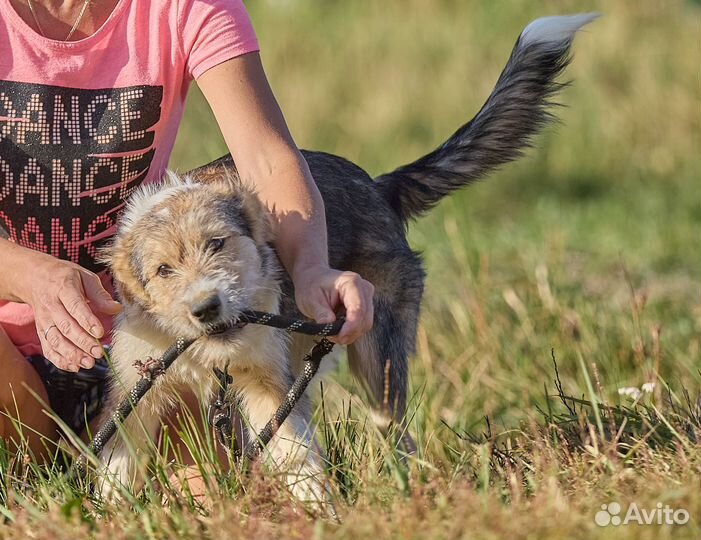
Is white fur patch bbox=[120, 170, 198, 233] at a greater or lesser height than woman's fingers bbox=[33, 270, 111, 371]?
greater

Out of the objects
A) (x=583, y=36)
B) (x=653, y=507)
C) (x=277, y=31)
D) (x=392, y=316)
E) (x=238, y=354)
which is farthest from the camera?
(x=277, y=31)

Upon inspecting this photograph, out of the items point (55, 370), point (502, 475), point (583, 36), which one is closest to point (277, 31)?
point (583, 36)

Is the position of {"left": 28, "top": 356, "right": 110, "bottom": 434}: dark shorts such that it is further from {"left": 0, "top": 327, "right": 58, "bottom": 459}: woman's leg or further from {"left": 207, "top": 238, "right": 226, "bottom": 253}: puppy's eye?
{"left": 207, "top": 238, "right": 226, "bottom": 253}: puppy's eye

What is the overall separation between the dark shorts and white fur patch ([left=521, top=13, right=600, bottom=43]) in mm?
1945

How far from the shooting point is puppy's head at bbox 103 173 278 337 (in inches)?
113

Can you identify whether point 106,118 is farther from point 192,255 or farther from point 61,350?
point 61,350

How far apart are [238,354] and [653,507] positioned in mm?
1239

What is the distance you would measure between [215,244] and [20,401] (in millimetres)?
887

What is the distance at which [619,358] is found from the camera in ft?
16.8

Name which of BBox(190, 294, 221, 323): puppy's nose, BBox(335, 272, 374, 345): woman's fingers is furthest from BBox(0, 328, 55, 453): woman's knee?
BBox(335, 272, 374, 345): woman's fingers

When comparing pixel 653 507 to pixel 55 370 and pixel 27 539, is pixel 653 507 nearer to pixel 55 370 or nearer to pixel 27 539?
pixel 27 539

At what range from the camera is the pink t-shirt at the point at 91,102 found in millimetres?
3238
